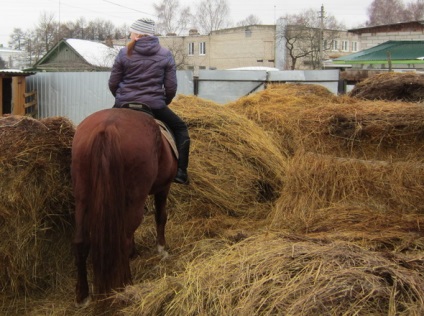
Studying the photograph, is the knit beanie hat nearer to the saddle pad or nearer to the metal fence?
the saddle pad

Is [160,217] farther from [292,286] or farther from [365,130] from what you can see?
[292,286]

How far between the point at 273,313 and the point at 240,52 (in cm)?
5686

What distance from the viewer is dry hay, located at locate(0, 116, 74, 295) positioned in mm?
3865

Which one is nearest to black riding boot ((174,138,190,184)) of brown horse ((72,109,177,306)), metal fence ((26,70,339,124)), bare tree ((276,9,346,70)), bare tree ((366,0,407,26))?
brown horse ((72,109,177,306))

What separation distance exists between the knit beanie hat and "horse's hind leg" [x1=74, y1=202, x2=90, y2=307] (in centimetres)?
179

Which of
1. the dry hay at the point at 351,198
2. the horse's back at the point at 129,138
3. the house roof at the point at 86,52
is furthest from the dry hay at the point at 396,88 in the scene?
the house roof at the point at 86,52

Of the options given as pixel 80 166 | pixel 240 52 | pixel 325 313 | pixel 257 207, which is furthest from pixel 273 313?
pixel 240 52

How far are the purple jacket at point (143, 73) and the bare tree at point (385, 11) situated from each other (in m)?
73.2

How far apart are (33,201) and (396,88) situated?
5382mm

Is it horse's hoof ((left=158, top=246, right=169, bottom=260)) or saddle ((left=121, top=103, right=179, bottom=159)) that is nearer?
saddle ((left=121, top=103, right=179, bottom=159))

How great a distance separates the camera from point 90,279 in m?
4.27

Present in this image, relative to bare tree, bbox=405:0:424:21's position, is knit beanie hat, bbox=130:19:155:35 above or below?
below

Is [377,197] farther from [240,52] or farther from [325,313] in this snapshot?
[240,52]

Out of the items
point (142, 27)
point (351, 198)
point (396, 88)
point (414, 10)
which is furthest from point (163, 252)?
point (414, 10)
